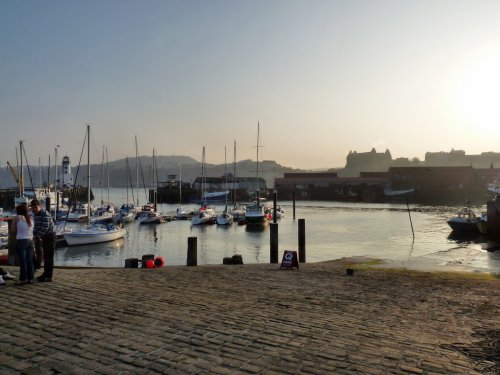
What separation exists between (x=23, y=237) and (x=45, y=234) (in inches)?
22.3

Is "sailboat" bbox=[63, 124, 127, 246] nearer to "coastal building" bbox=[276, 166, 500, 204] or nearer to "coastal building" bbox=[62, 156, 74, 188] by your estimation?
"coastal building" bbox=[62, 156, 74, 188]

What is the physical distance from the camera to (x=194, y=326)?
272 inches

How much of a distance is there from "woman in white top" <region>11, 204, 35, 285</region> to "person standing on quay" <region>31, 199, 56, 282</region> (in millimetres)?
285

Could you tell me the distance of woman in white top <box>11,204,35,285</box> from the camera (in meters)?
9.42

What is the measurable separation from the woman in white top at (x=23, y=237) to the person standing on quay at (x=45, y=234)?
285mm

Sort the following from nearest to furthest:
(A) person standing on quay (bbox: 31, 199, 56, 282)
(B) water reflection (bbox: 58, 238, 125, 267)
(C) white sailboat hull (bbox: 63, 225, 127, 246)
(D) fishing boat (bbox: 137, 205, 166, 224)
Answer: (A) person standing on quay (bbox: 31, 199, 56, 282) → (B) water reflection (bbox: 58, 238, 125, 267) → (C) white sailboat hull (bbox: 63, 225, 127, 246) → (D) fishing boat (bbox: 137, 205, 166, 224)

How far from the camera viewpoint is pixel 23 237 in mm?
9445

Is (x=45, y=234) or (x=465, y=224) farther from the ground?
(x=45, y=234)

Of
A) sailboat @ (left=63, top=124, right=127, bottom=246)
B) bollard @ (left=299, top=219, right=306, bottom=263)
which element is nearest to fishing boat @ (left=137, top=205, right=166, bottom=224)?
sailboat @ (left=63, top=124, right=127, bottom=246)

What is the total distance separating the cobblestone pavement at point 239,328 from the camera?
5461 mm

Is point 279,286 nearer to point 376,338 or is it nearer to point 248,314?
point 248,314

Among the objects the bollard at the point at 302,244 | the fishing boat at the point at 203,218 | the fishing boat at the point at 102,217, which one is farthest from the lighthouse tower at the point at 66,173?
the bollard at the point at 302,244

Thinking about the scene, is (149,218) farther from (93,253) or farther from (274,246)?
(274,246)

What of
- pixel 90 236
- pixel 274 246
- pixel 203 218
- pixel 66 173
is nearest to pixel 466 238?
pixel 274 246
